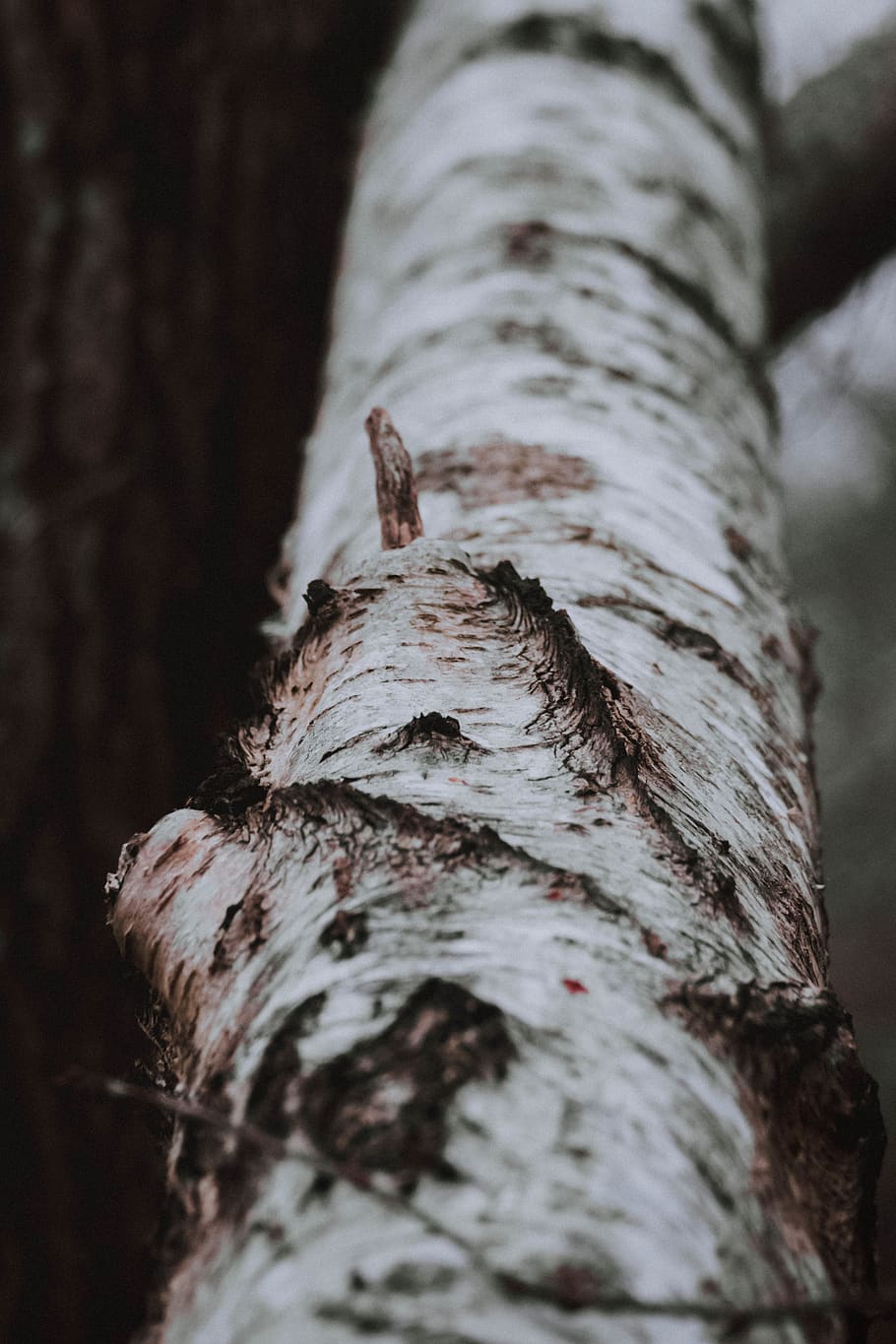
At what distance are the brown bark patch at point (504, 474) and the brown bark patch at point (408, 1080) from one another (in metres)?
0.48

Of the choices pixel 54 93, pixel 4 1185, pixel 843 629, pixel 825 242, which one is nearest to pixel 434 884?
pixel 4 1185

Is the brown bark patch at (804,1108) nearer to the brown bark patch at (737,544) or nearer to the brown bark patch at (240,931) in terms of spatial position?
the brown bark patch at (240,931)

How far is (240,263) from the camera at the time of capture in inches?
63.6

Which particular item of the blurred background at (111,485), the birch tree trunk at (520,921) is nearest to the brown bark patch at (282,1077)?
the birch tree trunk at (520,921)

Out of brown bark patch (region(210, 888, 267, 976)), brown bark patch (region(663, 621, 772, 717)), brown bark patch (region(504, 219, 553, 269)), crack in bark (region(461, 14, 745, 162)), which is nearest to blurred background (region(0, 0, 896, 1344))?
crack in bark (region(461, 14, 745, 162))

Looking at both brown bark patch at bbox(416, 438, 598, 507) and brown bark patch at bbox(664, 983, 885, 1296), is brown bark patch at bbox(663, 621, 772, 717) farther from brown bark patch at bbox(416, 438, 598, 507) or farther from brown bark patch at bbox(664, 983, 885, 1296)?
brown bark patch at bbox(664, 983, 885, 1296)

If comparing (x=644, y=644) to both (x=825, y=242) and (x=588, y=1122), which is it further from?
(x=825, y=242)

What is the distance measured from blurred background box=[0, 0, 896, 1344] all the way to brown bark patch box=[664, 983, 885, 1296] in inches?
41.8

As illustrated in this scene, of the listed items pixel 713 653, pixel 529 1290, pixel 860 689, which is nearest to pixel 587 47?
pixel 713 653

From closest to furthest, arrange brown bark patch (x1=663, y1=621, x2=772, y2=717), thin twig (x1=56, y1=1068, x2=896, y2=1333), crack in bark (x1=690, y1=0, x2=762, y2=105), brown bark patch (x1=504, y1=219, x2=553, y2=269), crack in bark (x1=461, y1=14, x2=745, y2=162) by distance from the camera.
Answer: thin twig (x1=56, y1=1068, x2=896, y2=1333) → brown bark patch (x1=663, y1=621, x2=772, y2=717) → brown bark patch (x1=504, y1=219, x2=553, y2=269) → crack in bark (x1=461, y1=14, x2=745, y2=162) → crack in bark (x1=690, y1=0, x2=762, y2=105)

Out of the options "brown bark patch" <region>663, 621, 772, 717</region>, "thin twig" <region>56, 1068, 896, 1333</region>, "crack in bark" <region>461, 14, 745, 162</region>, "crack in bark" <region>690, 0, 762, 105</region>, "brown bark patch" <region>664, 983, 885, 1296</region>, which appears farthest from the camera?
"crack in bark" <region>690, 0, 762, 105</region>

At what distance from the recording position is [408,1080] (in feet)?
1.20

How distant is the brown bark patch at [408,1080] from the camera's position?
347 mm

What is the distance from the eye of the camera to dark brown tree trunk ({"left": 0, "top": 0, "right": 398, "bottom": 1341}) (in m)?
1.44
